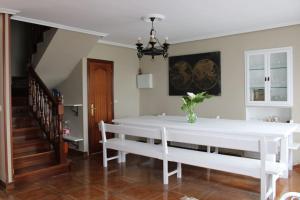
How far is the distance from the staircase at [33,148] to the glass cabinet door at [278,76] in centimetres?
377

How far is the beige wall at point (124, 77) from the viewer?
A: 5.90m

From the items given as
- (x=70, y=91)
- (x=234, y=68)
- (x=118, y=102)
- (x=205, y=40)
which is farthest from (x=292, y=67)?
(x=70, y=91)

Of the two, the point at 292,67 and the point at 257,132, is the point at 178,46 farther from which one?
the point at 257,132

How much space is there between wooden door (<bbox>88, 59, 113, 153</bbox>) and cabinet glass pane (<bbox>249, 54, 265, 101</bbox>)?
301 cm

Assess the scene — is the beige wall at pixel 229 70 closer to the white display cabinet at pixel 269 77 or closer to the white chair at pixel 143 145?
the white display cabinet at pixel 269 77

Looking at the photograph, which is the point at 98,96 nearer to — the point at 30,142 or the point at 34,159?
the point at 30,142

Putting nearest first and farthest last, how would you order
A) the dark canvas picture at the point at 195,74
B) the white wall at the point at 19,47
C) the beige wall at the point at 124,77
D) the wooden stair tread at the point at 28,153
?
the wooden stair tread at the point at 28,153 → the dark canvas picture at the point at 195,74 → the white wall at the point at 19,47 → the beige wall at the point at 124,77

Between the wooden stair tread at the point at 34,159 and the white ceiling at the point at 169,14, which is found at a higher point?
the white ceiling at the point at 169,14

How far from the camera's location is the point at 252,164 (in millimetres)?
3002

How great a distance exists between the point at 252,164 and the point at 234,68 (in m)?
2.48

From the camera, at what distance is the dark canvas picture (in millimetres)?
5234

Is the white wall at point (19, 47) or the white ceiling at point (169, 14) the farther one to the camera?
the white wall at point (19, 47)

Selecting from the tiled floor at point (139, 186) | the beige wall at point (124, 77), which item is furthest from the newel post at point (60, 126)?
the beige wall at point (124, 77)

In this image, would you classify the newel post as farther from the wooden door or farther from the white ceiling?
the white ceiling
